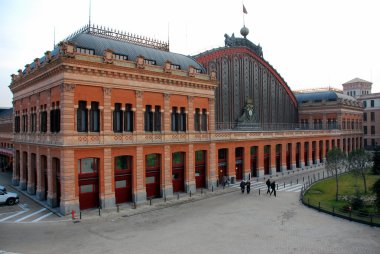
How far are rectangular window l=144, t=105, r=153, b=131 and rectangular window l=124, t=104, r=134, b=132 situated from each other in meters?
1.79

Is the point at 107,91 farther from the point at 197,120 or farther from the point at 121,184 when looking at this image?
the point at 197,120

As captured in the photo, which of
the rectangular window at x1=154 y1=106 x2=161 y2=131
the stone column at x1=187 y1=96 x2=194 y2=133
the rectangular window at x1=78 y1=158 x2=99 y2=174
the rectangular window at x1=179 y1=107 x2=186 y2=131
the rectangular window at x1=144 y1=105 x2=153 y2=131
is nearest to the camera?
the rectangular window at x1=78 y1=158 x2=99 y2=174

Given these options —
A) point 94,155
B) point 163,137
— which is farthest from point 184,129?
point 94,155

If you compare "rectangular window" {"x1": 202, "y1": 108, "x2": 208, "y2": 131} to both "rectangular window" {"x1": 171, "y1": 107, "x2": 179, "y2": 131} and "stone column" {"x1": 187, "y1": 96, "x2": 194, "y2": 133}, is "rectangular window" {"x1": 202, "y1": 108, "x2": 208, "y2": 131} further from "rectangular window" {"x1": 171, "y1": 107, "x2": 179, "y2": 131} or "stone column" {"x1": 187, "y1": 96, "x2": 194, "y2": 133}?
"rectangular window" {"x1": 171, "y1": 107, "x2": 179, "y2": 131}

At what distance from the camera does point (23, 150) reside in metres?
40.5

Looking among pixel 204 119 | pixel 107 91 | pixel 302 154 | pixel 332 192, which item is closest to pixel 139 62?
pixel 107 91

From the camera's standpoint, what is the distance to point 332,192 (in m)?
37.6

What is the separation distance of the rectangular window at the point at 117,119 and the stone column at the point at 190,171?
32.4ft

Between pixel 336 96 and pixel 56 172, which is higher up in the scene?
pixel 336 96

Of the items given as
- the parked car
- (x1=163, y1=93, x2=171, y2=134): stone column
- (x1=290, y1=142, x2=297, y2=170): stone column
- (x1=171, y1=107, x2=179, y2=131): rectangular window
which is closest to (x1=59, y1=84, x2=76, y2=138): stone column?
the parked car

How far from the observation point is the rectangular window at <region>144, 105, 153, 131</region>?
35.0 m

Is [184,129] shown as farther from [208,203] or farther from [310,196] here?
[310,196]

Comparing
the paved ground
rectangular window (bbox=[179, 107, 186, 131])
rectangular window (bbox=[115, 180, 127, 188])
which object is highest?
rectangular window (bbox=[179, 107, 186, 131])

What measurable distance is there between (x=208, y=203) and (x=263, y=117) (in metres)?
33.1
